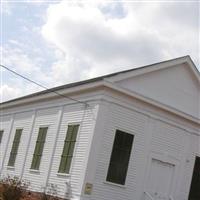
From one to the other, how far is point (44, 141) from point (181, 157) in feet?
22.9

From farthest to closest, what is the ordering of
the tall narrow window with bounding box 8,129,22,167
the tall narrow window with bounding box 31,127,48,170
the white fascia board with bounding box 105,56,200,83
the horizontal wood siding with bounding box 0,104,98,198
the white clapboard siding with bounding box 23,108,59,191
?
the tall narrow window with bounding box 8,129,22,167 → the tall narrow window with bounding box 31,127,48,170 → the white clapboard siding with bounding box 23,108,59,191 → the white fascia board with bounding box 105,56,200,83 → the horizontal wood siding with bounding box 0,104,98,198

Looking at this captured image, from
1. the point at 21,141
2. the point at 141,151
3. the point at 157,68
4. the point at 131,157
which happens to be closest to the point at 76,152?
the point at 131,157

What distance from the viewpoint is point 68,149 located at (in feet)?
77.1

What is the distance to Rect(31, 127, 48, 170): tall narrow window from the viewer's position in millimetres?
26302

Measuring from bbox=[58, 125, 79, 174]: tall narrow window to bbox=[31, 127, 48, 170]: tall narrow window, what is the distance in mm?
2778

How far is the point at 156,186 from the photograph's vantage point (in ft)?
79.4

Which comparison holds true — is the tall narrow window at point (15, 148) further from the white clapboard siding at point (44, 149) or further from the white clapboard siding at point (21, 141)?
the white clapboard siding at point (44, 149)

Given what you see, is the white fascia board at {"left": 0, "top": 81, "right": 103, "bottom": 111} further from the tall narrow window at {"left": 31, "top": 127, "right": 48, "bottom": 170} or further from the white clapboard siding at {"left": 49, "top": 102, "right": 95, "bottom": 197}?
the tall narrow window at {"left": 31, "top": 127, "right": 48, "bottom": 170}

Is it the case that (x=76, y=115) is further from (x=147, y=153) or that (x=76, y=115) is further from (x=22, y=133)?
(x=22, y=133)

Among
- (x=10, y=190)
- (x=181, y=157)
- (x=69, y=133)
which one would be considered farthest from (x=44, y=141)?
(x=181, y=157)

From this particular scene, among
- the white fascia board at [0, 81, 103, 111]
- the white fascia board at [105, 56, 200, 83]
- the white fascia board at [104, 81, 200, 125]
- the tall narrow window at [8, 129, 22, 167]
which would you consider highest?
the white fascia board at [105, 56, 200, 83]

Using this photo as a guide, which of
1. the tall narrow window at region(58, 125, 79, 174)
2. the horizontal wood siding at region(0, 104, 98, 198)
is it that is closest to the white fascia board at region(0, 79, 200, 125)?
the horizontal wood siding at region(0, 104, 98, 198)

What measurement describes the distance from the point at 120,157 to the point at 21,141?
28.3 ft

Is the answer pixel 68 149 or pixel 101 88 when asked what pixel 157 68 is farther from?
pixel 68 149
